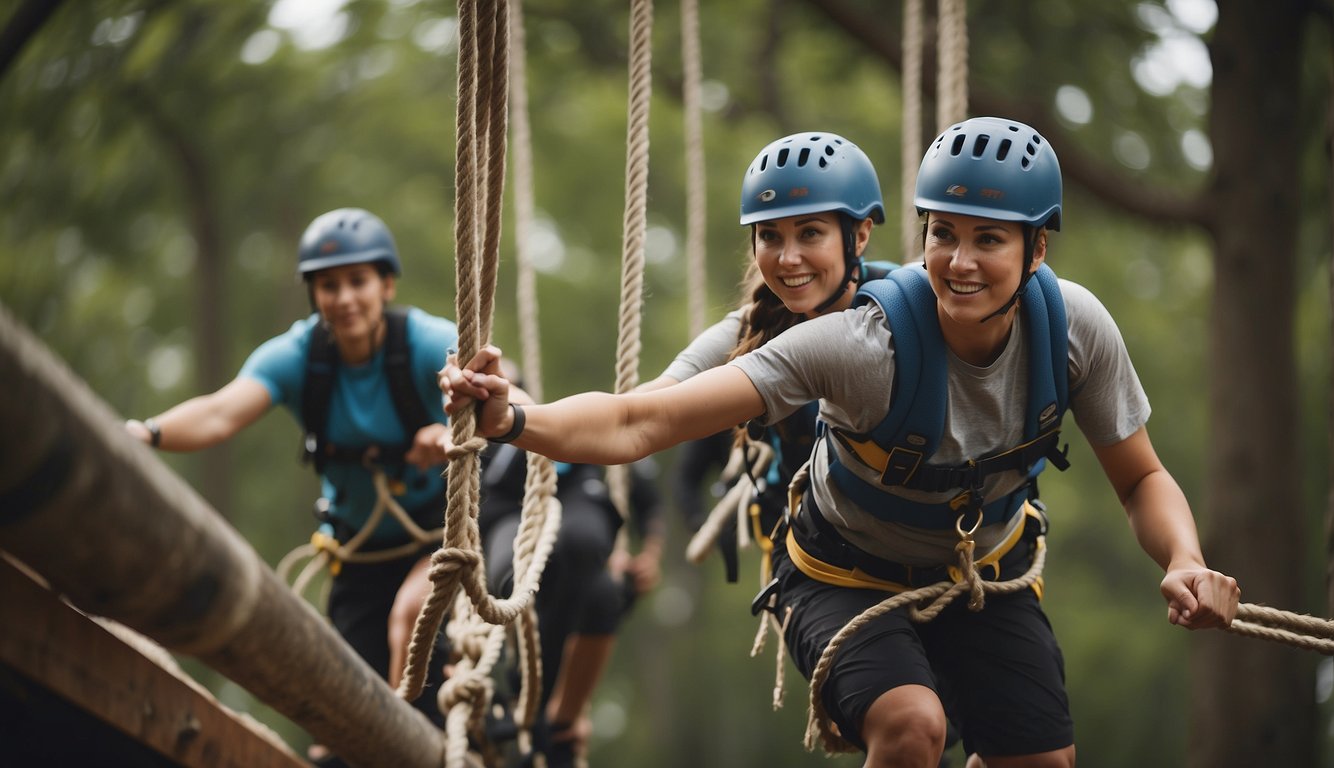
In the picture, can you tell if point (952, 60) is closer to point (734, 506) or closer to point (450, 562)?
point (734, 506)

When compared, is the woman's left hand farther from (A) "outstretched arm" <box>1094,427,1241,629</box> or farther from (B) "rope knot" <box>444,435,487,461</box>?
(B) "rope knot" <box>444,435,487,461</box>

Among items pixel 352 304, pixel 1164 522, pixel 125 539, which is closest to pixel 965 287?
pixel 1164 522

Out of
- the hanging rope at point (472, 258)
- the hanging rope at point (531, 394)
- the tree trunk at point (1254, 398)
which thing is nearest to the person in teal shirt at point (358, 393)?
the hanging rope at point (531, 394)

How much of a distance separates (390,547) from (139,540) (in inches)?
114

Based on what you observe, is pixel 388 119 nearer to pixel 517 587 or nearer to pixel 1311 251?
pixel 1311 251

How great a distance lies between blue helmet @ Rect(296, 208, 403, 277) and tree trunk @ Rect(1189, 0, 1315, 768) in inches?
169

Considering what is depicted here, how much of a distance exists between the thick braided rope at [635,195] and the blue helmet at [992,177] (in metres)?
0.83

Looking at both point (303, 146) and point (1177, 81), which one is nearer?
point (1177, 81)

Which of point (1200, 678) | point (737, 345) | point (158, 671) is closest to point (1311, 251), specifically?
point (1200, 678)

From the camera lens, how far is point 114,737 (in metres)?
2.93

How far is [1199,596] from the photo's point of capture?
278 centimetres

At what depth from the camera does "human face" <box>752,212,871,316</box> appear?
136 inches

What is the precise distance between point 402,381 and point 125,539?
256cm

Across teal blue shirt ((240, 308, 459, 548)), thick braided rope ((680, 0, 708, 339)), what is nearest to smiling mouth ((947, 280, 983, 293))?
teal blue shirt ((240, 308, 459, 548))
